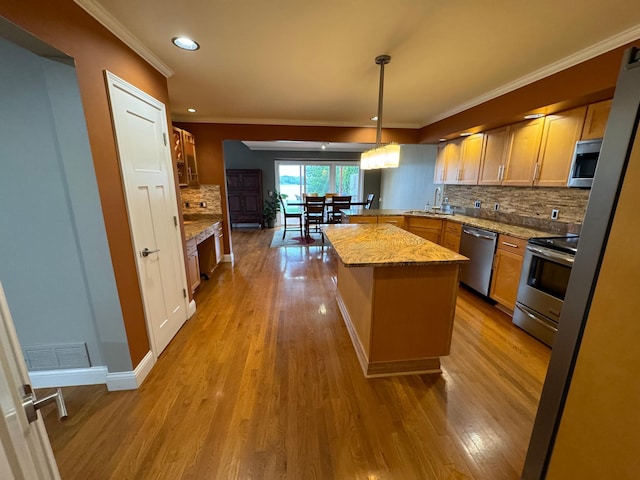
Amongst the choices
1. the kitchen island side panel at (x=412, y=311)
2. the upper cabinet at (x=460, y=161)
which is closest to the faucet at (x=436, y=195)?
the upper cabinet at (x=460, y=161)

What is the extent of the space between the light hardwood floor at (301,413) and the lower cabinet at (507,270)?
1.02ft

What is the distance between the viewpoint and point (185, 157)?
372 centimetres

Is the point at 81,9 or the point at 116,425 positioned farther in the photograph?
the point at 116,425

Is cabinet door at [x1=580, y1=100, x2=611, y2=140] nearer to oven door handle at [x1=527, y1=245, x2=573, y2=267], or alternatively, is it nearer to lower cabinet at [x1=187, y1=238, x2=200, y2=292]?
oven door handle at [x1=527, y1=245, x2=573, y2=267]

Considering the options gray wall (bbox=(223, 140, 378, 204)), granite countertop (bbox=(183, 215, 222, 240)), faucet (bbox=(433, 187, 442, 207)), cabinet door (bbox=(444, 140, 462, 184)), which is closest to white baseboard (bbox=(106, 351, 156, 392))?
granite countertop (bbox=(183, 215, 222, 240))

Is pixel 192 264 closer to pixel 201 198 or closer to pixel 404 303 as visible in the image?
pixel 201 198

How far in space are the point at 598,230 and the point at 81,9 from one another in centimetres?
258

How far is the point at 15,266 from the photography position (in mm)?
1633

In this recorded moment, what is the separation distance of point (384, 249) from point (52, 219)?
2199mm

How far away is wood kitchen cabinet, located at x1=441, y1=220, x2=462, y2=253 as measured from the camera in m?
3.53

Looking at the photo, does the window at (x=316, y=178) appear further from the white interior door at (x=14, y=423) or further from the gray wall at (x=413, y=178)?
the white interior door at (x=14, y=423)

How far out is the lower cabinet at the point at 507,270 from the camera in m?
2.62

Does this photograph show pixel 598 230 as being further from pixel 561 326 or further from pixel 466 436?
pixel 466 436

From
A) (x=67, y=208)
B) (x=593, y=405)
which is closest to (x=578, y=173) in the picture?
(x=593, y=405)
